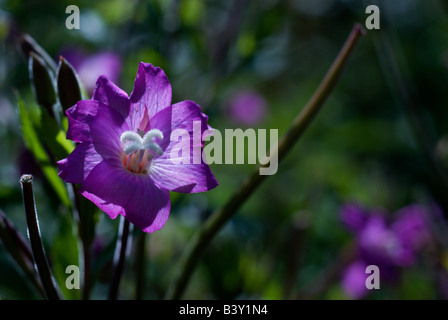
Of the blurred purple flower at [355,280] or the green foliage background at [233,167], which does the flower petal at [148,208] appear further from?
the blurred purple flower at [355,280]

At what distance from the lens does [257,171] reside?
0.78 metres

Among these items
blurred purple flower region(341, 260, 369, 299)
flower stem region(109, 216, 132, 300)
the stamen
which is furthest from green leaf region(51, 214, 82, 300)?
blurred purple flower region(341, 260, 369, 299)

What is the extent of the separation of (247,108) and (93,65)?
1.23 meters

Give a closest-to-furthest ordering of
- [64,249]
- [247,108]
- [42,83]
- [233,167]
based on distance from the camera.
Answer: [42,83] → [64,249] → [233,167] → [247,108]

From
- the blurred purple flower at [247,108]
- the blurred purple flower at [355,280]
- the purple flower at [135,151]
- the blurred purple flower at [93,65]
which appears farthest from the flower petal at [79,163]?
the blurred purple flower at [247,108]

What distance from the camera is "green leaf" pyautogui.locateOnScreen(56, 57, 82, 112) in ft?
2.24

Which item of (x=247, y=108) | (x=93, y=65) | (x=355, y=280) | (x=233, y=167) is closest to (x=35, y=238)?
(x=93, y=65)

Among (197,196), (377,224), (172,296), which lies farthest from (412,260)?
(172,296)

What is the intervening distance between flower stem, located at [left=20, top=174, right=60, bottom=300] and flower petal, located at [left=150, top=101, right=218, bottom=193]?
0.15 metres

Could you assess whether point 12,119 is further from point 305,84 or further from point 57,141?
point 305,84

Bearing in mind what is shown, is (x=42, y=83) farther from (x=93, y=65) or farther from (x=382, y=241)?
(x=382, y=241)

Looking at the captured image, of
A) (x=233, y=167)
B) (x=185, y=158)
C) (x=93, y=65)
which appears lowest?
(x=185, y=158)

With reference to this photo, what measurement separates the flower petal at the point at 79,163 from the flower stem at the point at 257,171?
→ 0.22m
